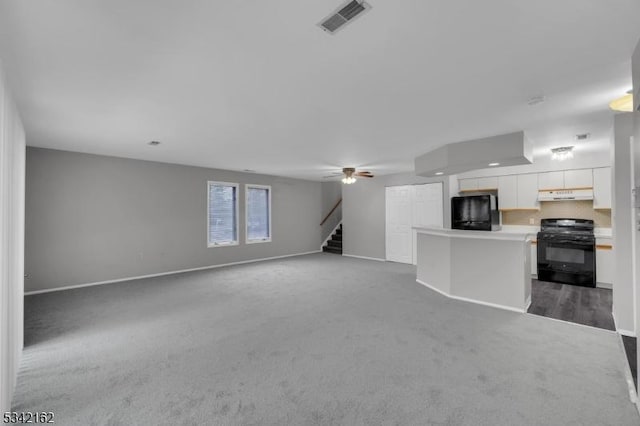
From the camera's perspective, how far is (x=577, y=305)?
422 centimetres

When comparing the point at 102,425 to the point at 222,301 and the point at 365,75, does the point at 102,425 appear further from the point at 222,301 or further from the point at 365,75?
the point at 365,75

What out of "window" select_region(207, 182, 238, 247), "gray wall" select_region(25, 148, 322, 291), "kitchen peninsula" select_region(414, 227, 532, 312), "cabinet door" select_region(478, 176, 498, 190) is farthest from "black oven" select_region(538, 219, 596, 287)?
"window" select_region(207, 182, 238, 247)

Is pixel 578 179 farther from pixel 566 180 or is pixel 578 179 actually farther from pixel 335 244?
pixel 335 244

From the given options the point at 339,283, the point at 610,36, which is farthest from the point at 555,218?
the point at 610,36

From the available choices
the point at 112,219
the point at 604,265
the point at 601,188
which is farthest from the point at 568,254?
the point at 112,219

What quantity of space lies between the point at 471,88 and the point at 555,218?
5.02 metres

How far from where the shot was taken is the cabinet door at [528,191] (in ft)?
19.7

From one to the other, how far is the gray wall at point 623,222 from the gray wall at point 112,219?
713cm

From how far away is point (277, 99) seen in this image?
282 centimetres

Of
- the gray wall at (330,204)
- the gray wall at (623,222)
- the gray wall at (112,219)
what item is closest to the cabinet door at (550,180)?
the gray wall at (623,222)

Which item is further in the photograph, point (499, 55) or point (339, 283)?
point (339, 283)

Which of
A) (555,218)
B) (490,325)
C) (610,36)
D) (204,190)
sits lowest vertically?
(490,325)

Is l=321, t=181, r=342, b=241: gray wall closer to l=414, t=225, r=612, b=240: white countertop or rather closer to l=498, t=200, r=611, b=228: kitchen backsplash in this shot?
l=414, t=225, r=612, b=240: white countertop

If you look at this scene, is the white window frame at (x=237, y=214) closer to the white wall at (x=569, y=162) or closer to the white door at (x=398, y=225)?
the white door at (x=398, y=225)
